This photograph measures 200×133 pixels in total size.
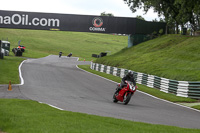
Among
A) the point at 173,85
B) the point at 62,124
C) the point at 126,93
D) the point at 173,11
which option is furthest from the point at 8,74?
the point at 173,11

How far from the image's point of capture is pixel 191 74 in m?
26.5

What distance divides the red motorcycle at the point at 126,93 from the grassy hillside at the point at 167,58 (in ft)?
35.4

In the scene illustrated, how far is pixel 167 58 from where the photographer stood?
3925 cm

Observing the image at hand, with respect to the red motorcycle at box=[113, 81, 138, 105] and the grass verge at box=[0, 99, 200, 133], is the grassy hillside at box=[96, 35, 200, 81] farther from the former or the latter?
the grass verge at box=[0, 99, 200, 133]

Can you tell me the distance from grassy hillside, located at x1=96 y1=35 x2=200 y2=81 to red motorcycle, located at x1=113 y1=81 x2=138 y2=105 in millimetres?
10791

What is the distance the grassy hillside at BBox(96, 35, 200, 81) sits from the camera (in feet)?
96.5

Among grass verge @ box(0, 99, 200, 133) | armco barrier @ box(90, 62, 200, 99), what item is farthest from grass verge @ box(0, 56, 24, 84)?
grass verge @ box(0, 99, 200, 133)

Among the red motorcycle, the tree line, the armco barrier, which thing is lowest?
the armco barrier

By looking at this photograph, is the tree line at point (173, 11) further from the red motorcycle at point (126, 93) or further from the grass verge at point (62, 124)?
the grass verge at point (62, 124)

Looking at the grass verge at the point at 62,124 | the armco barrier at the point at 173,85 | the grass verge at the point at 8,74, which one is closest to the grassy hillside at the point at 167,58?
the armco barrier at the point at 173,85

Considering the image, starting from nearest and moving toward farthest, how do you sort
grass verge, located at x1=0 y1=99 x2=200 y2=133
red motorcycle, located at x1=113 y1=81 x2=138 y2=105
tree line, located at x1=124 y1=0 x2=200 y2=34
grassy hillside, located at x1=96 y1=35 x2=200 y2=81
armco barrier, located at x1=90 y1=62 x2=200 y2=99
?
grass verge, located at x1=0 y1=99 x2=200 y2=133
red motorcycle, located at x1=113 y1=81 x2=138 y2=105
armco barrier, located at x1=90 y1=62 x2=200 y2=99
grassy hillside, located at x1=96 y1=35 x2=200 y2=81
tree line, located at x1=124 y1=0 x2=200 y2=34

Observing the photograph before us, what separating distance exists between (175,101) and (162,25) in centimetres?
3862

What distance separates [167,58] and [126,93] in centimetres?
2481

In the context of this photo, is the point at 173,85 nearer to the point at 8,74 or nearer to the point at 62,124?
the point at 8,74
